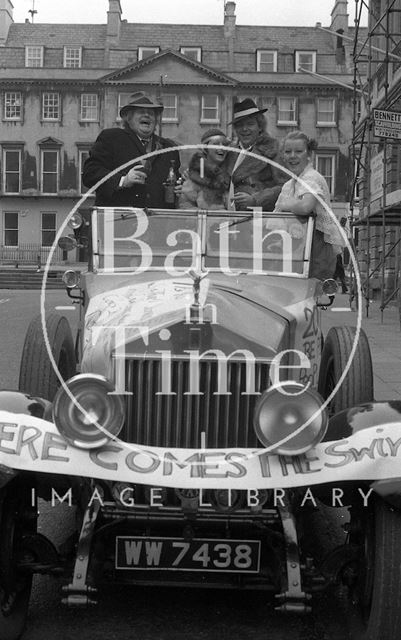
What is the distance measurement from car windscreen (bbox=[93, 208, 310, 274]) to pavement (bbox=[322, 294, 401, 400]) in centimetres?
105

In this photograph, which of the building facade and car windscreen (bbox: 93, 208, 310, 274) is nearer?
car windscreen (bbox: 93, 208, 310, 274)

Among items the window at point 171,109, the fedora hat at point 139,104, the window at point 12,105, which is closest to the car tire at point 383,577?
the fedora hat at point 139,104

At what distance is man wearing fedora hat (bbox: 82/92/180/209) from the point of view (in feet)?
17.6

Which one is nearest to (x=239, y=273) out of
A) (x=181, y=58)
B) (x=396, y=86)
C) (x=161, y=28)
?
(x=396, y=86)

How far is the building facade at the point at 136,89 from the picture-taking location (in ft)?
148

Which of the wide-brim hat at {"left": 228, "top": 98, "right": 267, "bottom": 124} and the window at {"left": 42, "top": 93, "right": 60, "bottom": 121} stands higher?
the window at {"left": 42, "top": 93, "right": 60, "bottom": 121}

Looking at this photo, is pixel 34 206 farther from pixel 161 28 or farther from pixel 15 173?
pixel 161 28

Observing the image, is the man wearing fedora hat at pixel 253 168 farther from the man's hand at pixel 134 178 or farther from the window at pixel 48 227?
the window at pixel 48 227

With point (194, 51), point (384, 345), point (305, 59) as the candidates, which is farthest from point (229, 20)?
point (384, 345)

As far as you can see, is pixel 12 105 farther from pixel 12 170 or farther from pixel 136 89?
pixel 136 89

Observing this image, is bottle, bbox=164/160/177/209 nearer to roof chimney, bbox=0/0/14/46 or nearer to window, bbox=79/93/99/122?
window, bbox=79/93/99/122

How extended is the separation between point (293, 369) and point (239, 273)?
0.80 metres

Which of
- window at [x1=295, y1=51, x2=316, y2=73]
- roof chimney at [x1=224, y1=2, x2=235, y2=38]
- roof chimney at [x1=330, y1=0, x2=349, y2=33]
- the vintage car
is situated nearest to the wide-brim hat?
the vintage car

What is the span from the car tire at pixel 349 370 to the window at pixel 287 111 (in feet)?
138
